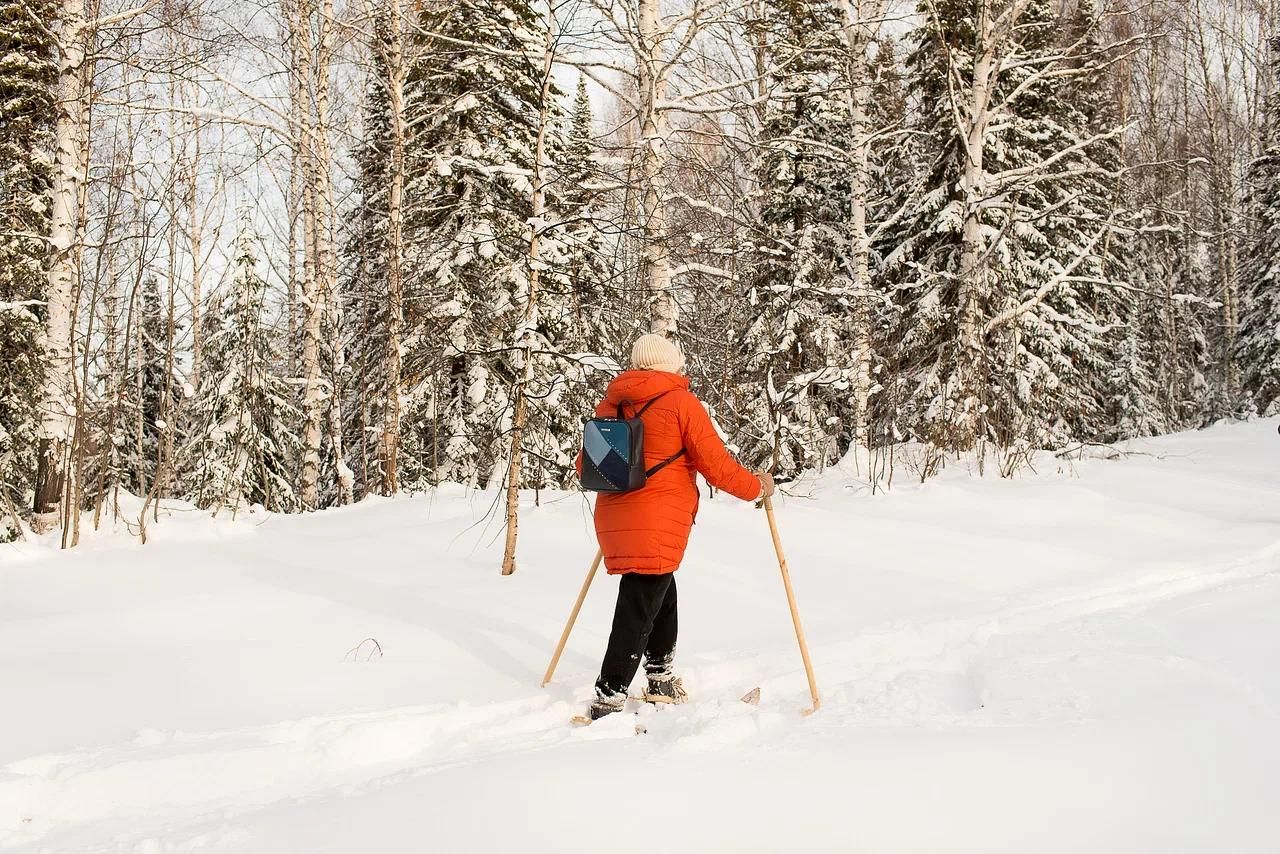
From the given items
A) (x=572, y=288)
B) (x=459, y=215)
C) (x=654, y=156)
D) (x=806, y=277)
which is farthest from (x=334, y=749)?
(x=806, y=277)

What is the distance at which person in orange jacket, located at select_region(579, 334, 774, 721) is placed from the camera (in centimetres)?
387

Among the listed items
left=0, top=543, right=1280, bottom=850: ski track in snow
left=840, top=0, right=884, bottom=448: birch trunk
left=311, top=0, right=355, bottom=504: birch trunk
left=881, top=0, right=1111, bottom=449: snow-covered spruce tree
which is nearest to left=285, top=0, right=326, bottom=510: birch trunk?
left=311, top=0, right=355, bottom=504: birch trunk

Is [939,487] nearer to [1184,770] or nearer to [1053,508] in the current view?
[1053,508]

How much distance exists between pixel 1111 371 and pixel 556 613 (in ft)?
93.2

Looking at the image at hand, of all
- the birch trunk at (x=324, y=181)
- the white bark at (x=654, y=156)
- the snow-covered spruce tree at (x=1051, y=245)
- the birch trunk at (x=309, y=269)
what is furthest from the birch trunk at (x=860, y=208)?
the birch trunk at (x=309, y=269)

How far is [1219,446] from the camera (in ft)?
46.3

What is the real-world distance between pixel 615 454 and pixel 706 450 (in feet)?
1.49

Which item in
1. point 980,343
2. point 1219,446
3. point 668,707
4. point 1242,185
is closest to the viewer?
point 668,707

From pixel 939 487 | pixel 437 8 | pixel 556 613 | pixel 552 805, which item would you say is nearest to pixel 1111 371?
pixel 939 487

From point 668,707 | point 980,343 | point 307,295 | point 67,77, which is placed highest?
point 67,77

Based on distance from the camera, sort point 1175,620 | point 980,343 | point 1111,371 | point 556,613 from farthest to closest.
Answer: point 1111,371
point 980,343
point 556,613
point 1175,620

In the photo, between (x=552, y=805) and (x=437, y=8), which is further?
(x=437, y=8)

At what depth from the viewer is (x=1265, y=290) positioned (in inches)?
1009

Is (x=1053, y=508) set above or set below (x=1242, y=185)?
below
